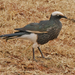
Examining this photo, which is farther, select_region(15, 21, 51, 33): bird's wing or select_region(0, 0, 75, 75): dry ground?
select_region(15, 21, 51, 33): bird's wing

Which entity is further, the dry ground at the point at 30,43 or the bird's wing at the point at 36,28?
the bird's wing at the point at 36,28

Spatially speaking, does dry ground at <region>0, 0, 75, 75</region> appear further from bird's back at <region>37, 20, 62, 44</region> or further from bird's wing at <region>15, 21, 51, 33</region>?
bird's wing at <region>15, 21, 51, 33</region>

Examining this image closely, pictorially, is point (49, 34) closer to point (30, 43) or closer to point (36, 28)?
point (36, 28)

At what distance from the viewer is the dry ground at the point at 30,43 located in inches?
157

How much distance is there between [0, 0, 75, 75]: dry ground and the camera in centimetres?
400

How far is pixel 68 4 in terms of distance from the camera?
895 cm

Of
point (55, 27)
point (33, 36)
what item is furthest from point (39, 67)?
point (55, 27)

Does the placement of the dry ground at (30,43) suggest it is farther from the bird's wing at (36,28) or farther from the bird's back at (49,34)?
the bird's wing at (36,28)

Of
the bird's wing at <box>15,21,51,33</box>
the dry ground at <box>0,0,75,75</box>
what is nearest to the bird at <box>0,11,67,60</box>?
the bird's wing at <box>15,21,51,33</box>

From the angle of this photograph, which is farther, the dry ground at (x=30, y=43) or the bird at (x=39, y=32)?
the bird at (x=39, y=32)

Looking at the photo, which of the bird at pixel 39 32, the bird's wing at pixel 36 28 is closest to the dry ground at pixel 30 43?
the bird at pixel 39 32

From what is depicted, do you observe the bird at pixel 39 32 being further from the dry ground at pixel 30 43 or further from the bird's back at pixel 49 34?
the dry ground at pixel 30 43

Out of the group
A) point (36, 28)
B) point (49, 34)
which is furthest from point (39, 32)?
point (49, 34)

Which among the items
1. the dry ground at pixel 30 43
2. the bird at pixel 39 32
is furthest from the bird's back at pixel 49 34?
the dry ground at pixel 30 43
